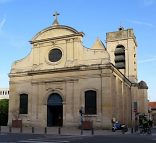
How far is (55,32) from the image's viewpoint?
141 feet

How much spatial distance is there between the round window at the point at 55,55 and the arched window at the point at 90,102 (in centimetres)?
665

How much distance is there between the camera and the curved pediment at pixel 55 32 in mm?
41684

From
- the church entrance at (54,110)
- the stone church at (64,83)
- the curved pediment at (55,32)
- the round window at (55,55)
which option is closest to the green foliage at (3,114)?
the stone church at (64,83)

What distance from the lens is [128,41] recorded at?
55281 millimetres

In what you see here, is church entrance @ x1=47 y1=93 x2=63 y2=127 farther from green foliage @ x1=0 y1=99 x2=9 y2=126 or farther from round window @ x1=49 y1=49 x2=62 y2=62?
green foliage @ x1=0 y1=99 x2=9 y2=126

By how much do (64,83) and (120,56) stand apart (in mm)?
17847

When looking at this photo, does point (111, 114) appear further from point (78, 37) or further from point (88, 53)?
point (78, 37)

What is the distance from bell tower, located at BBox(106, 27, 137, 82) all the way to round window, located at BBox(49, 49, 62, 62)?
13.8 m

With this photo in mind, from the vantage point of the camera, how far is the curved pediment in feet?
137

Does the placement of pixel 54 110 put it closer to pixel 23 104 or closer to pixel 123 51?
pixel 23 104

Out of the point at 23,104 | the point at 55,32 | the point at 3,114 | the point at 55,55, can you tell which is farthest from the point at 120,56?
the point at 3,114

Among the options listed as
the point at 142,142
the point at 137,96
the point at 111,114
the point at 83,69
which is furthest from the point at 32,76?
the point at 142,142

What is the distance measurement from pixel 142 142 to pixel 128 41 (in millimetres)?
37597

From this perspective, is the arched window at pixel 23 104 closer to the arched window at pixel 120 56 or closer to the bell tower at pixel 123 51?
the bell tower at pixel 123 51
